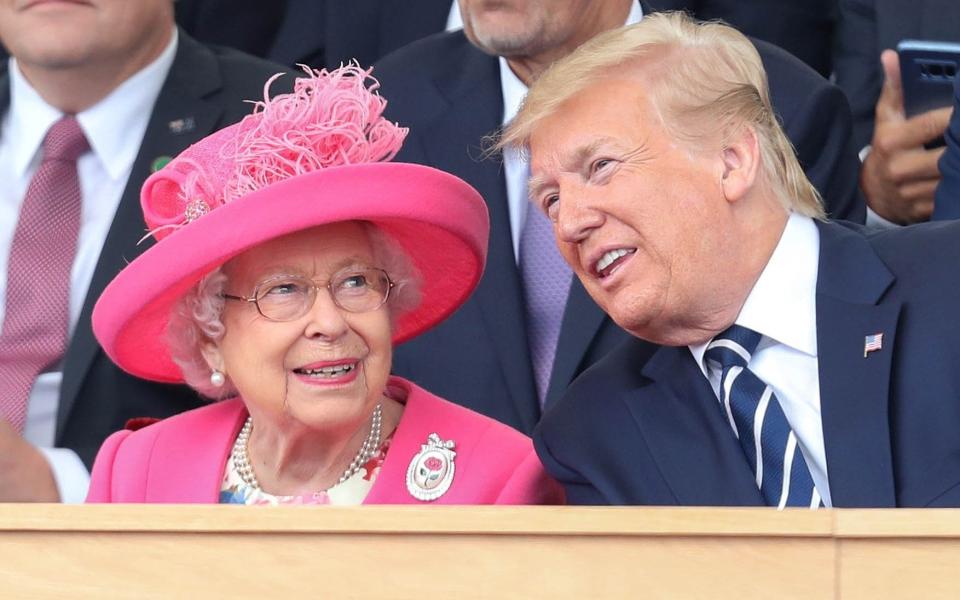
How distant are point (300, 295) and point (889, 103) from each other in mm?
1399

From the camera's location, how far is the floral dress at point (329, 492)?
96.0 inches

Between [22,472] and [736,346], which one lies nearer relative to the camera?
[736,346]

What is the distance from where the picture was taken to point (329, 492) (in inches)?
96.6

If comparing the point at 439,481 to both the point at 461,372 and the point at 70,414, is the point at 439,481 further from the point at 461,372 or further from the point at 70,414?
the point at 70,414

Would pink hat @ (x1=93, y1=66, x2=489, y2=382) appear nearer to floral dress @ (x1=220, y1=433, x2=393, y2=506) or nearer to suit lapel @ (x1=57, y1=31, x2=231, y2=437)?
floral dress @ (x1=220, y1=433, x2=393, y2=506)

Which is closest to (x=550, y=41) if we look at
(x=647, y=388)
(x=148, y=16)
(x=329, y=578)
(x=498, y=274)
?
(x=498, y=274)

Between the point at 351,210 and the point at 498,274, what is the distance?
0.78 meters

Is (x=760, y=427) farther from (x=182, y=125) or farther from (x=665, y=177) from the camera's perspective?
(x=182, y=125)

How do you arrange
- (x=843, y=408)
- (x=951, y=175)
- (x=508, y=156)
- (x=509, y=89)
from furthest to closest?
(x=509, y=89) → (x=508, y=156) → (x=951, y=175) → (x=843, y=408)

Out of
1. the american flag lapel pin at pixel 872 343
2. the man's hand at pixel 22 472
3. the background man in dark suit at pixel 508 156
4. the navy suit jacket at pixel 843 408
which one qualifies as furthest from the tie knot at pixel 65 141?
the american flag lapel pin at pixel 872 343

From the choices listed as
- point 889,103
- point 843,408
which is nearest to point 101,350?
point 843,408

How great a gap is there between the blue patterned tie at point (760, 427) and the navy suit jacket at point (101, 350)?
47.1 inches


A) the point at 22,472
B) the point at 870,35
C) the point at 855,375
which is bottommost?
the point at 870,35

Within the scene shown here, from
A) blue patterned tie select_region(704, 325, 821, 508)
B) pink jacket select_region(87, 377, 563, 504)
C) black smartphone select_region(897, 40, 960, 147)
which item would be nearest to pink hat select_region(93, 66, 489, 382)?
pink jacket select_region(87, 377, 563, 504)
